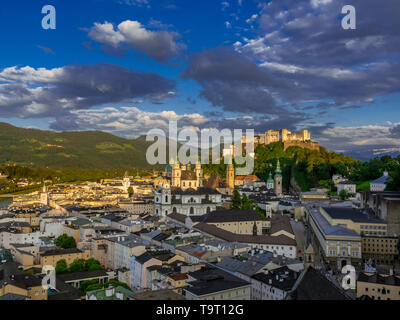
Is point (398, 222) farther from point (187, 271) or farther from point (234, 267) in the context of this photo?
point (187, 271)

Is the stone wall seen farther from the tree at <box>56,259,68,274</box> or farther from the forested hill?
the tree at <box>56,259,68,274</box>

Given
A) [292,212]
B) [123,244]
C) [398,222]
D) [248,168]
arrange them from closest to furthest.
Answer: [123,244], [398,222], [292,212], [248,168]

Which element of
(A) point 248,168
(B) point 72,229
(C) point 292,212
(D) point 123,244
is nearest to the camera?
(D) point 123,244

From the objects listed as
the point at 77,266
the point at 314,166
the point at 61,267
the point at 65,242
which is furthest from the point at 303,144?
the point at 61,267

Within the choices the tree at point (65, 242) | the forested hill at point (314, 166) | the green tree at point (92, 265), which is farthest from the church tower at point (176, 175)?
the green tree at point (92, 265)

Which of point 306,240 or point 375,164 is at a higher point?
point 375,164

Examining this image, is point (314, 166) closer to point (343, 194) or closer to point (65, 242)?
point (343, 194)

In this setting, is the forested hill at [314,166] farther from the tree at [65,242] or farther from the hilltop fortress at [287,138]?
the tree at [65,242]

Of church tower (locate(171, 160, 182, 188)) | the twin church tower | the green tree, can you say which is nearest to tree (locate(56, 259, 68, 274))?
the green tree

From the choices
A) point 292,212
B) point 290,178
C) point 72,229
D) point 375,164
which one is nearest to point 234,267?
point 72,229
